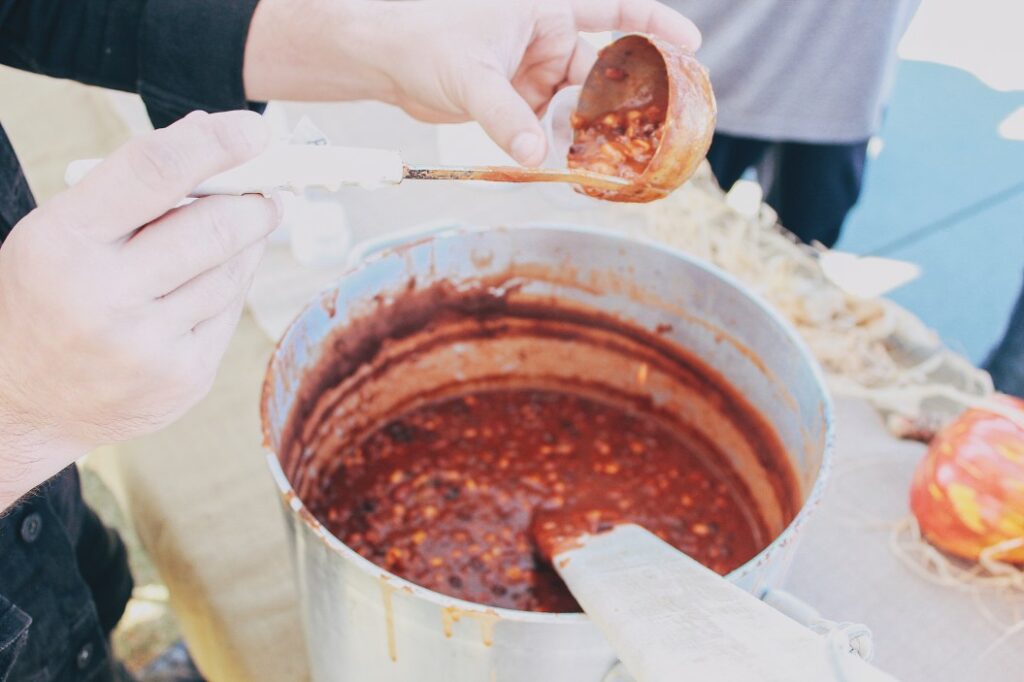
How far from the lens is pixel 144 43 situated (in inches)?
44.8

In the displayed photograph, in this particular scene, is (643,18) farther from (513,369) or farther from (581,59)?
(513,369)

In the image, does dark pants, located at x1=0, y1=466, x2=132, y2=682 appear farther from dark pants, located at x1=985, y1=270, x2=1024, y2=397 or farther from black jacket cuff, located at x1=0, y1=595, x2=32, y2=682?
dark pants, located at x1=985, y1=270, x2=1024, y2=397

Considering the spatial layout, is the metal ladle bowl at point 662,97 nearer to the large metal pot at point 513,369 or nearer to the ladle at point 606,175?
the ladle at point 606,175

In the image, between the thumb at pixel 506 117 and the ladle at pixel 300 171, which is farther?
the thumb at pixel 506 117

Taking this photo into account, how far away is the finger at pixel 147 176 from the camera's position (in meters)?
0.55

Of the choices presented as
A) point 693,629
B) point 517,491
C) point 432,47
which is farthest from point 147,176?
point 517,491

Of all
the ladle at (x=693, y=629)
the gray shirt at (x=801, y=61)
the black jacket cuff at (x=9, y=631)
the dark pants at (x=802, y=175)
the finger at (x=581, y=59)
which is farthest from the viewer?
the dark pants at (x=802, y=175)

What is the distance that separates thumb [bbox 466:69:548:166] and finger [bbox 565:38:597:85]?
0.76 feet

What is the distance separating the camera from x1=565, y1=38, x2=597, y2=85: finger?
1.26 metres

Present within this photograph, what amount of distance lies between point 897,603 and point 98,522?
122 centimetres

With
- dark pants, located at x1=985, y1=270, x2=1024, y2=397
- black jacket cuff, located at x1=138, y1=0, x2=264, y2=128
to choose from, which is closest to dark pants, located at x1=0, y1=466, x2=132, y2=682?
black jacket cuff, located at x1=138, y1=0, x2=264, y2=128

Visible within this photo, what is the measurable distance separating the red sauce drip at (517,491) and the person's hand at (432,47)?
0.47m

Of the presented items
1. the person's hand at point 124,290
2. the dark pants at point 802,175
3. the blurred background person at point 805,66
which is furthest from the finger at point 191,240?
the dark pants at point 802,175

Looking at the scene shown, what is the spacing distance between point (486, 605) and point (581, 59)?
2.73ft
